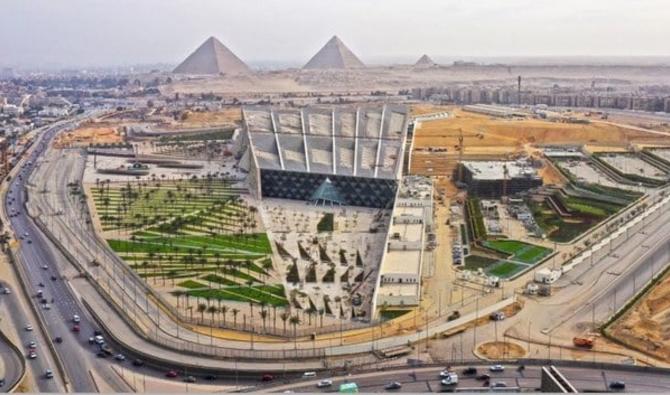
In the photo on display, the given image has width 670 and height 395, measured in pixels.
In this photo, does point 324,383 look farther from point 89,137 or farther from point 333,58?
point 333,58

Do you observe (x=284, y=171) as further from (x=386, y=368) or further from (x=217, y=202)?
(x=386, y=368)

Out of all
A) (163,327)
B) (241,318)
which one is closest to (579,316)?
(241,318)

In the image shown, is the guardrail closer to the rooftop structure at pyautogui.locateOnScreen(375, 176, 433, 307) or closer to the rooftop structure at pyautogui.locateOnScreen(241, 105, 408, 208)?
the rooftop structure at pyautogui.locateOnScreen(375, 176, 433, 307)

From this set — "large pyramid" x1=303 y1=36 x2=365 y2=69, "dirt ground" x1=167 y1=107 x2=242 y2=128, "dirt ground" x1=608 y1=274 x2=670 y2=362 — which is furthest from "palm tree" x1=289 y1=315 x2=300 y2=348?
"large pyramid" x1=303 y1=36 x2=365 y2=69

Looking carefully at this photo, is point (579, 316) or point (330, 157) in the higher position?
point (330, 157)

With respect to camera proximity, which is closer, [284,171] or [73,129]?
[284,171]

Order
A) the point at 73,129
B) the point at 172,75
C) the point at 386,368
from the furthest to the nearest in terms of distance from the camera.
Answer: the point at 172,75 < the point at 73,129 < the point at 386,368

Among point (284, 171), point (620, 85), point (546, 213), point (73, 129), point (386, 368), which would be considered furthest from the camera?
point (620, 85)
